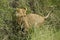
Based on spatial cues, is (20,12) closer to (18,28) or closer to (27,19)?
(27,19)

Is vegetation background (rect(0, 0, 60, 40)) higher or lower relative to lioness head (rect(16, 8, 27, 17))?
lower

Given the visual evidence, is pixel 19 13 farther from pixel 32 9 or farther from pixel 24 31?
pixel 32 9

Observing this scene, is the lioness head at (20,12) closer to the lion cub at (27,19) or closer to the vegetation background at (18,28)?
the lion cub at (27,19)

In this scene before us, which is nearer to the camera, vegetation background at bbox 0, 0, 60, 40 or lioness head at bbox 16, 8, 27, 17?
vegetation background at bbox 0, 0, 60, 40

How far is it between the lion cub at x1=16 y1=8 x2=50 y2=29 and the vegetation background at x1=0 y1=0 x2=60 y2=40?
15cm

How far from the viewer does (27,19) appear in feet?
24.6

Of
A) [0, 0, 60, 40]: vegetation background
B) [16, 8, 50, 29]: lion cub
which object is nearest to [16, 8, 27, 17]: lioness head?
[16, 8, 50, 29]: lion cub

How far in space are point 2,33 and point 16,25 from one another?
1.40 ft

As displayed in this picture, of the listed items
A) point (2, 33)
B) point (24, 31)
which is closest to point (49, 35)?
point (24, 31)

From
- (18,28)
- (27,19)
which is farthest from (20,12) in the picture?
(18,28)

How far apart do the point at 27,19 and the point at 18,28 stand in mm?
347

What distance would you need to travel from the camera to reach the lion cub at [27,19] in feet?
24.2

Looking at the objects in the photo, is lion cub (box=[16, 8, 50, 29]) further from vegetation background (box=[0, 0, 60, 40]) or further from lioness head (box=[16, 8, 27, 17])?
vegetation background (box=[0, 0, 60, 40])

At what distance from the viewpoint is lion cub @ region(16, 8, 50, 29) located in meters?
Result: 7.36
